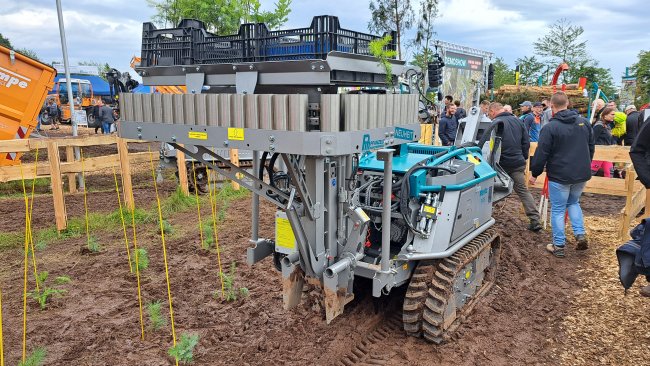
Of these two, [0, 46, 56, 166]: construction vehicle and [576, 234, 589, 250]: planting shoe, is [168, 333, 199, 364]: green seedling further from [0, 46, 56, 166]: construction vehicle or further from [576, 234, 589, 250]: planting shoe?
[0, 46, 56, 166]: construction vehicle

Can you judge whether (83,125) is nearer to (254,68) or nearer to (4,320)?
(4,320)

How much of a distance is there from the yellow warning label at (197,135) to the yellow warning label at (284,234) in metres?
1.01

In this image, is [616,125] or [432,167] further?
[616,125]

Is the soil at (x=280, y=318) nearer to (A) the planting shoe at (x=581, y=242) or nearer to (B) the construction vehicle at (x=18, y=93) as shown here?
(A) the planting shoe at (x=581, y=242)

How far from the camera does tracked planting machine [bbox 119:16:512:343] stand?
3020mm

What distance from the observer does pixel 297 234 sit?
Result: 357 centimetres

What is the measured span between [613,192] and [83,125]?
86.1 feet

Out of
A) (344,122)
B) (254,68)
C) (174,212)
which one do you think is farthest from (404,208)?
(174,212)

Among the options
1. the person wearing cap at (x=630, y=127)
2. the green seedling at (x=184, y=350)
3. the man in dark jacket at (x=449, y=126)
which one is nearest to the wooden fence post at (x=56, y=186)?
the green seedling at (x=184, y=350)

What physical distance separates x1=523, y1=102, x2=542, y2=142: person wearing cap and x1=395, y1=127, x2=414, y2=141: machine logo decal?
21.3 ft

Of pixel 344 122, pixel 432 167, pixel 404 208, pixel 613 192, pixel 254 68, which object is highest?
pixel 254 68

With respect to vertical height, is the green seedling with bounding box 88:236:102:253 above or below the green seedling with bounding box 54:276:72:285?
above

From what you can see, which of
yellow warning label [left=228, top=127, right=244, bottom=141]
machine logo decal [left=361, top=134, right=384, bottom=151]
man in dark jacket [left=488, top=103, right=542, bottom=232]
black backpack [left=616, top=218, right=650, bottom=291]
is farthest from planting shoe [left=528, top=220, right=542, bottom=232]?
yellow warning label [left=228, top=127, right=244, bottom=141]

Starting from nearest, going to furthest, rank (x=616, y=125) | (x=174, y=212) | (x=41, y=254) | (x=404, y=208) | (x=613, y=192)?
(x=404, y=208) < (x=41, y=254) < (x=613, y=192) < (x=174, y=212) < (x=616, y=125)
